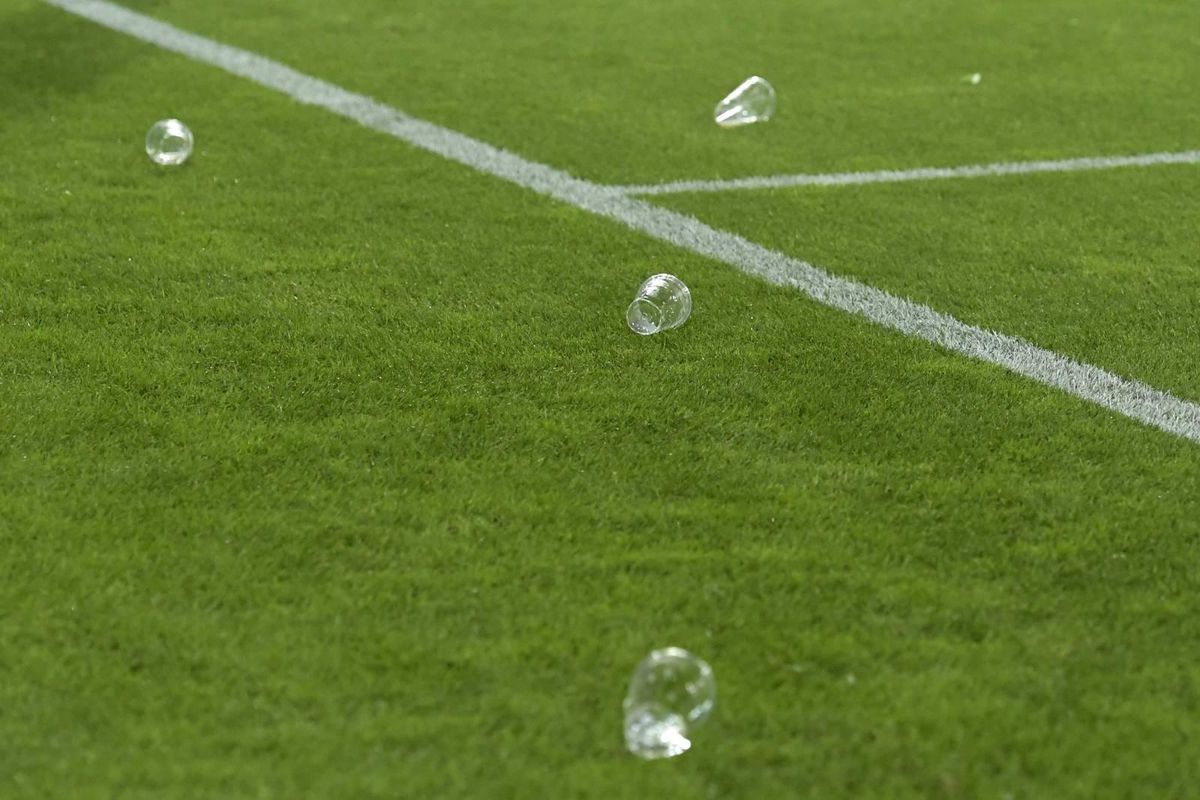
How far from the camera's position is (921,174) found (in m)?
5.57

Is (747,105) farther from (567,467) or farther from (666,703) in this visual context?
(666,703)

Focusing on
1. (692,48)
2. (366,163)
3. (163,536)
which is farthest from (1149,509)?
(692,48)

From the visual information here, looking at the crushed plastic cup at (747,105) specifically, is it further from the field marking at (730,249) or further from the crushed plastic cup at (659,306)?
the crushed plastic cup at (659,306)

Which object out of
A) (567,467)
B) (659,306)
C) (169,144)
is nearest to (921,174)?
(659,306)

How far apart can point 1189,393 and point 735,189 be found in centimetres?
200

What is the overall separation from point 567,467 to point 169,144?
2.76 meters

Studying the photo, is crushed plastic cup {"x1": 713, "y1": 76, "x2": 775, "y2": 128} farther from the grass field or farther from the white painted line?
the white painted line

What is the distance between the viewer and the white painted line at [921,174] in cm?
544

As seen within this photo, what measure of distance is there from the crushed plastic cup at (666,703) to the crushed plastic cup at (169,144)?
3.56m

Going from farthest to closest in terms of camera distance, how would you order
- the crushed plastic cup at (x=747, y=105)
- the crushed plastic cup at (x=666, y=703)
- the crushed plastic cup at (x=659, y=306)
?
1. the crushed plastic cup at (x=747, y=105)
2. the crushed plastic cup at (x=659, y=306)
3. the crushed plastic cup at (x=666, y=703)

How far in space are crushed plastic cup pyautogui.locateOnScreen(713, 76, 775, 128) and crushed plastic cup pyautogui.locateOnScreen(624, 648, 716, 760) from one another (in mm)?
3868

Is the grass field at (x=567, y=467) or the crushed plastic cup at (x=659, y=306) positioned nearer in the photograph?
the grass field at (x=567, y=467)

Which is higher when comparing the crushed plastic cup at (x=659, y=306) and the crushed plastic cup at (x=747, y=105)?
the crushed plastic cup at (x=659, y=306)

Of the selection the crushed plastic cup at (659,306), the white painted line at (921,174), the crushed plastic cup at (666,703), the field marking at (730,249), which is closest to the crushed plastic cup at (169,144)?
the field marking at (730,249)
